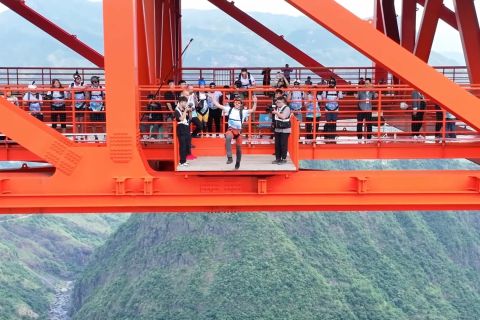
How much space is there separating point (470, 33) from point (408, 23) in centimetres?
325

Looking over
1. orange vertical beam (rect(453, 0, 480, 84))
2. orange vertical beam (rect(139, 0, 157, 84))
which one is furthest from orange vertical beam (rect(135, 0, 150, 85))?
orange vertical beam (rect(453, 0, 480, 84))

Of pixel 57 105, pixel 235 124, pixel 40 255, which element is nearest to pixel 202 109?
pixel 235 124

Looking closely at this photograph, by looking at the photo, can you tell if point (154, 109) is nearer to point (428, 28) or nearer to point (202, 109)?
point (202, 109)

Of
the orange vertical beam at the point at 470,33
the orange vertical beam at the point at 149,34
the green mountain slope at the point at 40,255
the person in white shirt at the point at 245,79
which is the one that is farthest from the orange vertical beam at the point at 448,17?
the green mountain slope at the point at 40,255

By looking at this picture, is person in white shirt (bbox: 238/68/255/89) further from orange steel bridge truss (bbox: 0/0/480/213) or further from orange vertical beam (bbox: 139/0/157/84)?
orange steel bridge truss (bbox: 0/0/480/213)

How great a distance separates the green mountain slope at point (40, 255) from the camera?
81.5m

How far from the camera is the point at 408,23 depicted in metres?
16.2

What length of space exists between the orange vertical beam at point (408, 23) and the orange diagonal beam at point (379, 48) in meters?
7.62

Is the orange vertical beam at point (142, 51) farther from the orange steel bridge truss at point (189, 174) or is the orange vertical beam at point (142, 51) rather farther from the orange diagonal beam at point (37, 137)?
the orange diagonal beam at point (37, 137)

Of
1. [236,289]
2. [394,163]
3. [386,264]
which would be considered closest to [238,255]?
[236,289]

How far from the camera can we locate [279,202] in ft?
32.3

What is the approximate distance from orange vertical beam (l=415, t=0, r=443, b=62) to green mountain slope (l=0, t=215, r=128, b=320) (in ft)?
236

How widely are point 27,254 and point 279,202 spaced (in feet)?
Answer: 298

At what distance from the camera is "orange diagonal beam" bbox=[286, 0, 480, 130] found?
28.6ft
